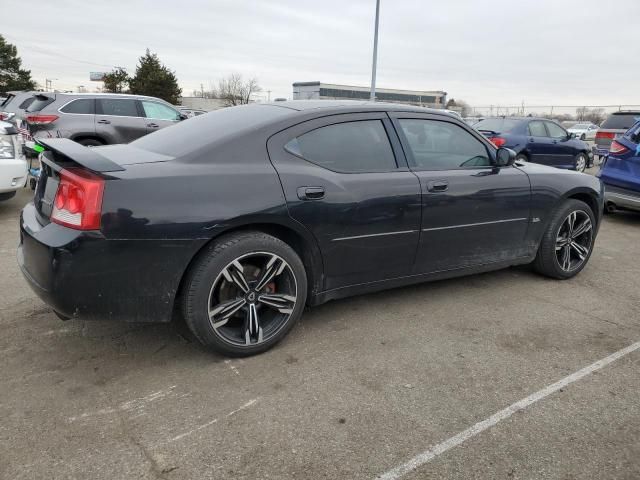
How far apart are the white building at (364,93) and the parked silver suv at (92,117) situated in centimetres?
3653

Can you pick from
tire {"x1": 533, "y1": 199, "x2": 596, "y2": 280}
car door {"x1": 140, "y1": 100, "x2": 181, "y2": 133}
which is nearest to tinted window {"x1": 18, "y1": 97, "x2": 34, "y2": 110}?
car door {"x1": 140, "y1": 100, "x2": 181, "y2": 133}

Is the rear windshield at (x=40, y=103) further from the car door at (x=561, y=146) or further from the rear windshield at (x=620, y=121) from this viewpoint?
the rear windshield at (x=620, y=121)

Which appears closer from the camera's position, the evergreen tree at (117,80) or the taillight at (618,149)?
the taillight at (618,149)

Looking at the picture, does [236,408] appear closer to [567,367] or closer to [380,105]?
[567,367]

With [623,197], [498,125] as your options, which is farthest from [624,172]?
[498,125]

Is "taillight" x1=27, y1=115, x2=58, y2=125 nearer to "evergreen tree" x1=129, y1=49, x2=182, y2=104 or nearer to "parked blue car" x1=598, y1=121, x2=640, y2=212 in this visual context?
"parked blue car" x1=598, y1=121, x2=640, y2=212

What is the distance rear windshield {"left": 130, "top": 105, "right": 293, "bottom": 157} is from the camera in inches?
119

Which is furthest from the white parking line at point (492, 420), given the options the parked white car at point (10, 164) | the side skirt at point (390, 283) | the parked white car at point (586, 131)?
the parked white car at point (586, 131)

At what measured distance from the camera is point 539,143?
11172mm

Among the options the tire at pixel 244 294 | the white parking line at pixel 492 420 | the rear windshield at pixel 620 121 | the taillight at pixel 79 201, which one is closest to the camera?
the white parking line at pixel 492 420

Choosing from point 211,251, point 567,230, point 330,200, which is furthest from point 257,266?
point 567,230

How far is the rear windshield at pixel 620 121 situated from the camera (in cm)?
1309

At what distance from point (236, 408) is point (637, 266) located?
458 cm

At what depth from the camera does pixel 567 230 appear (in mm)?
4492
